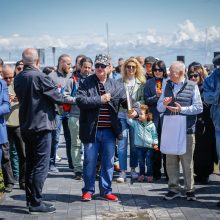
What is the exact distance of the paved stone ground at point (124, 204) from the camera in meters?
6.54

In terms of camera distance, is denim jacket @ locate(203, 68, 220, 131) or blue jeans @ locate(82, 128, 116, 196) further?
blue jeans @ locate(82, 128, 116, 196)

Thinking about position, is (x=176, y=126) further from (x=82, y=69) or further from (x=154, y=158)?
(x=82, y=69)

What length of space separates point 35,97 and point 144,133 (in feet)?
9.12

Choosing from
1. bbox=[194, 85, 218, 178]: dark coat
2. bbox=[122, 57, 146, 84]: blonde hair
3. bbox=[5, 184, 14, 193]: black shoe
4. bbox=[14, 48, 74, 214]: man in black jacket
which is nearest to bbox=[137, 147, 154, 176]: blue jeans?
bbox=[194, 85, 218, 178]: dark coat

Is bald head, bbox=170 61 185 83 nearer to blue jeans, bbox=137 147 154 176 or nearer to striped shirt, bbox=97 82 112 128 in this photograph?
striped shirt, bbox=97 82 112 128

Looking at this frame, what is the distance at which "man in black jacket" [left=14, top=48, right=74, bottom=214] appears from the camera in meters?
6.57

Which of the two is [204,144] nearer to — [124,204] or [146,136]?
[146,136]

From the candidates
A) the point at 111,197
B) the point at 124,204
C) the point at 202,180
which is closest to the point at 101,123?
the point at 111,197

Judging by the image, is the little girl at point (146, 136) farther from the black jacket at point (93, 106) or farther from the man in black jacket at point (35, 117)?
the man in black jacket at point (35, 117)

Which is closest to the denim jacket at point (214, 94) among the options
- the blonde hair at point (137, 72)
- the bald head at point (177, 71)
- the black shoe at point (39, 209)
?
the bald head at point (177, 71)

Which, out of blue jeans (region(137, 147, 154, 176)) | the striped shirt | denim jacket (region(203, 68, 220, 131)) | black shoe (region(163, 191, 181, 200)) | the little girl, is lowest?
black shoe (region(163, 191, 181, 200))

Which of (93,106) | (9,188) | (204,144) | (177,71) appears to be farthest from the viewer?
(204,144)

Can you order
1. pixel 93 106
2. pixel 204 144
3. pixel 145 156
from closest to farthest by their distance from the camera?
pixel 93 106
pixel 204 144
pixel 145 156

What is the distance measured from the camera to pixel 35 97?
21.6 ft
